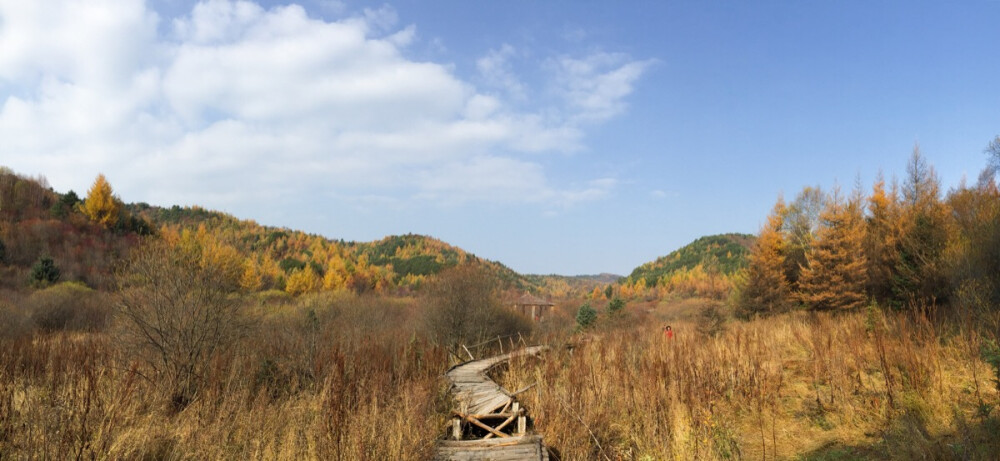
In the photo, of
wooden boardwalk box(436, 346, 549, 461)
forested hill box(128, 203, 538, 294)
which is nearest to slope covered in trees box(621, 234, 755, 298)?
forested hill box(128, 203, 538, 294)

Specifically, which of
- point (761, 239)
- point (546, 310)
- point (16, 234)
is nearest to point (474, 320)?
point (761, 239)

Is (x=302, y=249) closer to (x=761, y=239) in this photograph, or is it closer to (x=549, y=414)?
(x=761, y=239)

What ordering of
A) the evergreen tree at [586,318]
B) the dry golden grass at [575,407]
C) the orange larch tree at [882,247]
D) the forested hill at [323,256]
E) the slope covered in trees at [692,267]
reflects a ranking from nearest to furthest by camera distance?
the dry golden grass at [575,407] < the orange larch tree at [882,247] < the evergreen tree at [586,318] < the forested hill at [323,256] < the slope covered in trees at [692,267]

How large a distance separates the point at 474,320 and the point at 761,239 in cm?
1917

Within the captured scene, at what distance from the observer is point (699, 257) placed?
147 metres

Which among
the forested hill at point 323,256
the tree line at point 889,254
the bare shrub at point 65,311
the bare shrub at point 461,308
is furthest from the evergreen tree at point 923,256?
the forested hill at point 323,256

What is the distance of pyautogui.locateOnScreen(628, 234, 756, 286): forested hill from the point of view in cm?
13175

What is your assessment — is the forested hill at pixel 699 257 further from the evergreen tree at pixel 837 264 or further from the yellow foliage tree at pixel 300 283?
the evergreen tree at pixel 837 264

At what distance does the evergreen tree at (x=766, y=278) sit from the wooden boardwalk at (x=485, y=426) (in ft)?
65.6

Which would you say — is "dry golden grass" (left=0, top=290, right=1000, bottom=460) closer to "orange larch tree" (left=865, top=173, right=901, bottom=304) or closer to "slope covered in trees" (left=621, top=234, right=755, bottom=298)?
"orange larch tree" (left=865, top=173, right=901, bottom=304)

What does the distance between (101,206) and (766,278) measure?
68.2 m

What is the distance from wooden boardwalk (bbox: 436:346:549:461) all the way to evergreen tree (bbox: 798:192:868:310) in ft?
60.2

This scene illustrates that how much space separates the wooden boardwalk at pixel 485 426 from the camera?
6.55 m

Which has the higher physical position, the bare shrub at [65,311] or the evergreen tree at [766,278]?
the evergreen tree at [766,278]
